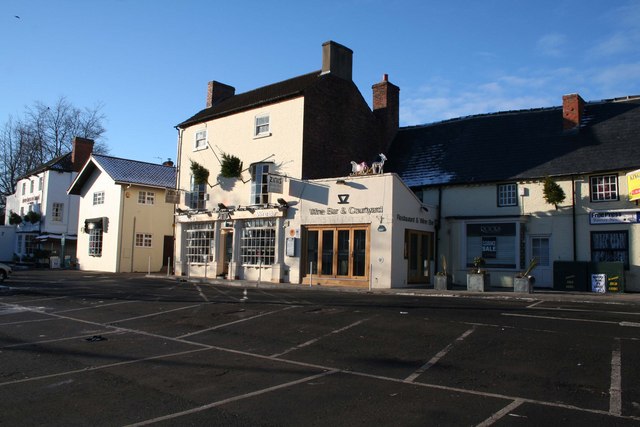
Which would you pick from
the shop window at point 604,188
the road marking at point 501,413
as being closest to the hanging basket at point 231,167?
the shop window at point 604,188

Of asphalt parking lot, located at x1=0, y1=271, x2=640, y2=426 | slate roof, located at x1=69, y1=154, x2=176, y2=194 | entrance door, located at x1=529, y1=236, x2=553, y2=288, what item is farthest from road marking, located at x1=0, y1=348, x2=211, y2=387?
slate roof, located at x1=69, y1=154, x2=176, y2=194

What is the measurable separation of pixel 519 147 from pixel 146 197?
2232cm

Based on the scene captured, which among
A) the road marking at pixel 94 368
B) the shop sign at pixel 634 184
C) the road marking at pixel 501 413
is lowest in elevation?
the road marking at pixel 94 368

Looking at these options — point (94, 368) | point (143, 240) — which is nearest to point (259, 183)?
point (143, 240)

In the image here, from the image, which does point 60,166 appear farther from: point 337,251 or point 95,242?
point 337,251

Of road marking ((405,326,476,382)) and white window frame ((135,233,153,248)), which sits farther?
white window frame ((135,233,153,248))

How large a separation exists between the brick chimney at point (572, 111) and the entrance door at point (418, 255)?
25.3ft

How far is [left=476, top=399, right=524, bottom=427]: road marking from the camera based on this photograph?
5.37 m

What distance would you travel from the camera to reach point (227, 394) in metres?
6.64

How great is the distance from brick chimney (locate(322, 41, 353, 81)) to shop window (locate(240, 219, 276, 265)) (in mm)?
7723

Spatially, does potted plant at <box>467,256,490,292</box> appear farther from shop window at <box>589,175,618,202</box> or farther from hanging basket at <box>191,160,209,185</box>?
hanging basket at <box>191,160,209,185</box>

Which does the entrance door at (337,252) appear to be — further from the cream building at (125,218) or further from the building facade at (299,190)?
the cream building at (125,218)

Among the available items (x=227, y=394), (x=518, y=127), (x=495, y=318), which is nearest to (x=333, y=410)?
(x=227, y=394)

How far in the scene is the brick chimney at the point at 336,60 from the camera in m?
25.5
